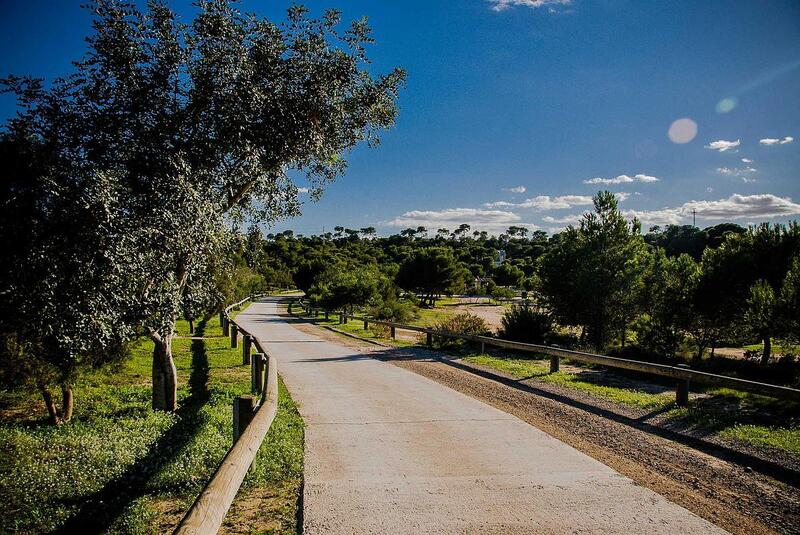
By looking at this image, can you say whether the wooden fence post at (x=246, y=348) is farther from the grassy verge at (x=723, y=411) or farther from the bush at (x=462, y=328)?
the grassy verge at (x=723, y=411)

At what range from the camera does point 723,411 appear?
904 centimetres

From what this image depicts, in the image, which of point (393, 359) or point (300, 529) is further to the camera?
point (393, 359)

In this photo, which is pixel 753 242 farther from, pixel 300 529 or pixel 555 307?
pixel 300 529

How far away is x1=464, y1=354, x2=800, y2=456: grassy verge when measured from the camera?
7.45 meters

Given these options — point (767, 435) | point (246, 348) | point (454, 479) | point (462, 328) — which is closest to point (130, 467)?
point (454, 479)

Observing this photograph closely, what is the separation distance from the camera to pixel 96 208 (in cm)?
711

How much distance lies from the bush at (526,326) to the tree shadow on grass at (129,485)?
15200 mm

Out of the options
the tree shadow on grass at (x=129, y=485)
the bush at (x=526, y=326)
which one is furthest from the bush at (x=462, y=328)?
the tree shadow on grass at (x=129, y=485)

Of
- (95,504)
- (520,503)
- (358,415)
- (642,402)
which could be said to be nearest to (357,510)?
(520,503)

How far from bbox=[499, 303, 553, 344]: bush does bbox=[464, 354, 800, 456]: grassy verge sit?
808 centimetres

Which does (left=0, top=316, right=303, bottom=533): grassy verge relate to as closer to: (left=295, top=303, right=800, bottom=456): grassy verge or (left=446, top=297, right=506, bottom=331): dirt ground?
(left=295, top=303, right=800, bottom=456): grassy verge

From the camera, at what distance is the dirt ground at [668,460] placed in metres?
4.92

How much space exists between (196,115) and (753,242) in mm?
24104

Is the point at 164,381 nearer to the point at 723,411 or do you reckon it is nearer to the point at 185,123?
the point at 185,123
